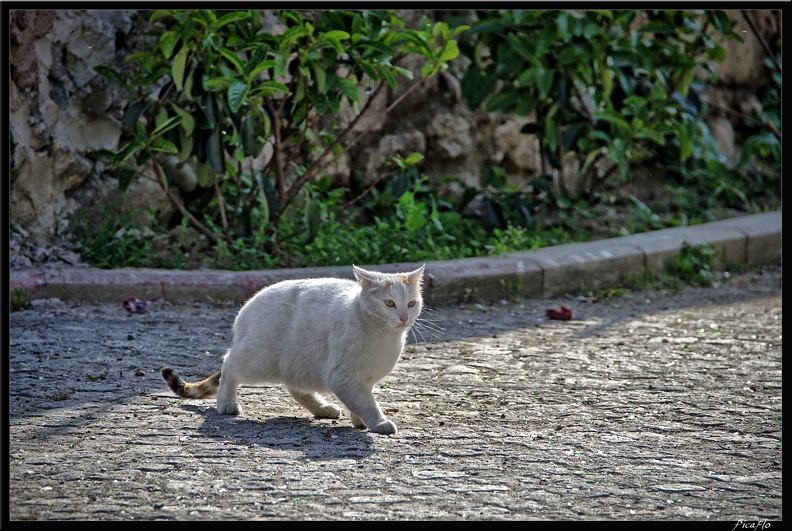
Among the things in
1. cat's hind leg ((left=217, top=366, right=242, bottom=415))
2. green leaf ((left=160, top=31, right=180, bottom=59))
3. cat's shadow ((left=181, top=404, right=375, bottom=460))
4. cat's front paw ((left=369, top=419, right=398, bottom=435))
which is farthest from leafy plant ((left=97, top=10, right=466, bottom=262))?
cat's front paw ((left=369, top=419, right=398, bottom=435))

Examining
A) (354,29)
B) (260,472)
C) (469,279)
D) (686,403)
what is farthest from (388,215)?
(260,472)

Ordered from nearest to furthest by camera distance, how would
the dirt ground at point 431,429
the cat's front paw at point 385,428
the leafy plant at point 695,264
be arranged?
the dirt ground at point 431,429 → the cat's front paw at point 385,428 → the leafy plant at point 695,264

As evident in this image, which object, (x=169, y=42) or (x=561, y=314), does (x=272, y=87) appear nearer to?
(x=169, y=42)

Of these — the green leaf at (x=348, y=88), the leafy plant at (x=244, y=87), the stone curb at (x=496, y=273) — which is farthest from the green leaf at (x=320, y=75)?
the stone curb at (x=496, y=273)

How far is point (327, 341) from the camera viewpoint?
12.3 ft

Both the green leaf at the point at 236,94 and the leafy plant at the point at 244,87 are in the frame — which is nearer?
the green leaf at the point at 236,94

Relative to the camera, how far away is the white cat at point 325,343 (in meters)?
3.64

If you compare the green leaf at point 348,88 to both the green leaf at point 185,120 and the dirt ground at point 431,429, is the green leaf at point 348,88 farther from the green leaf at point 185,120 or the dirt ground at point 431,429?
the dirt ground at point 431,429

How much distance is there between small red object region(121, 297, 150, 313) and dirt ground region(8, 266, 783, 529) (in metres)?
0.07

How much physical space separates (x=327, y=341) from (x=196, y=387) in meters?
0.68

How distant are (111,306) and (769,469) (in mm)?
4036

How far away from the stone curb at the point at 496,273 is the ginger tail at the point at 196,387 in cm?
191
